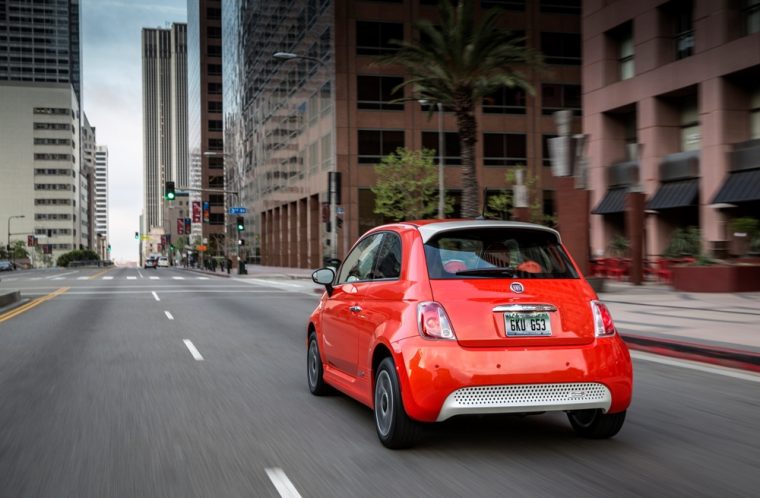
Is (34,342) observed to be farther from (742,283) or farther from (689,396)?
(742,283)

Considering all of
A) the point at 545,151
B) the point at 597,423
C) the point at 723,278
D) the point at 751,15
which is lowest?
the point at 597,423

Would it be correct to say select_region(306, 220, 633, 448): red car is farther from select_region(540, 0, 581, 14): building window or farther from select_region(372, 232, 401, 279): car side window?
select_region(540, 0, 581, 14): building window

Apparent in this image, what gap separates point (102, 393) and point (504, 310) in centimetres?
469

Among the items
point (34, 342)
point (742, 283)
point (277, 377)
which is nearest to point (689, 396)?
point (277, 377)

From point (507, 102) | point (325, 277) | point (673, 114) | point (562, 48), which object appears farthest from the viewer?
point (562, 48)

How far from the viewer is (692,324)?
13.6m

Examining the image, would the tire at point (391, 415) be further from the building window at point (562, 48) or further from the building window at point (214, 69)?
the building window at point (214, 69)

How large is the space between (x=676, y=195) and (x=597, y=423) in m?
29.2

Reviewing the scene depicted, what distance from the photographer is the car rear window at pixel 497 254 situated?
5555 mm

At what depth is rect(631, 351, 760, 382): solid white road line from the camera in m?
9.00

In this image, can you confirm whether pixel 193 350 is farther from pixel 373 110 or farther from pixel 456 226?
pixel 373 110

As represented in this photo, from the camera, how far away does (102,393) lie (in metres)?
7.99

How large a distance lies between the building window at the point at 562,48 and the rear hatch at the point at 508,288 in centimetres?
5572

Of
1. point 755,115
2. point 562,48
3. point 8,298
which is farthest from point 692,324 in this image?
point 562,48
